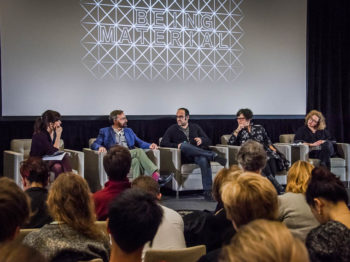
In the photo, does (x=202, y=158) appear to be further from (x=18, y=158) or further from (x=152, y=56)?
(x=18, y=158)

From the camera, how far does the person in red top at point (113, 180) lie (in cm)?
273

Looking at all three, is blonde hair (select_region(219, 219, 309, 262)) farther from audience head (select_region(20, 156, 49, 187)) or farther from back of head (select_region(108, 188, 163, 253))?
audience head (select_region(20, 156, 49, 187))

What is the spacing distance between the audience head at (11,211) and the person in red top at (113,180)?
1234 mm

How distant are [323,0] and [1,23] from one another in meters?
4.88

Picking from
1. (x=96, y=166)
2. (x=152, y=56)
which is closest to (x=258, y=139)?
(x=152, y=56)

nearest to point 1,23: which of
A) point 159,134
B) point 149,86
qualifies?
point 149,86

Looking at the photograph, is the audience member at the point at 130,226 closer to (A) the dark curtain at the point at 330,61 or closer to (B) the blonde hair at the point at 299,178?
(B) the blonde hair at the point at 299,178

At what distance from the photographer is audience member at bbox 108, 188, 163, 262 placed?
Result: 4.70ft

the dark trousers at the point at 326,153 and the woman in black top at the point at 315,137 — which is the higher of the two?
the woman in black top at the point at 315,137

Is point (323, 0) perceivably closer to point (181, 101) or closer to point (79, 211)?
point (181, 101)

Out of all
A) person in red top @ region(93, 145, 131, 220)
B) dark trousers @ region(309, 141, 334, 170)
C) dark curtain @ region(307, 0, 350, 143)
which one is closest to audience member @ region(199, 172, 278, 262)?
person in red top @ region(93, 145, 131, 220)

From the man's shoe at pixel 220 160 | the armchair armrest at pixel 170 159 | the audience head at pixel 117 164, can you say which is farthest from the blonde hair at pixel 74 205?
the man's shoe at pixel 220 160

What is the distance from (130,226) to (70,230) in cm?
48

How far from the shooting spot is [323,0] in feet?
24.1
